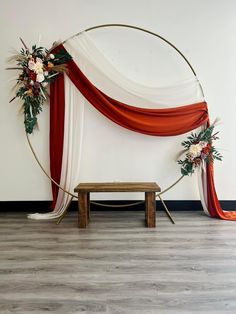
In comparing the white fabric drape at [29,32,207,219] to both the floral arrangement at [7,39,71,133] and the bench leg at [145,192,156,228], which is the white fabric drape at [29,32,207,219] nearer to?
the floral arrangement at [7,39,71,133]

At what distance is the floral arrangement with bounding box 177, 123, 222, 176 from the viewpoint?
3334 mm

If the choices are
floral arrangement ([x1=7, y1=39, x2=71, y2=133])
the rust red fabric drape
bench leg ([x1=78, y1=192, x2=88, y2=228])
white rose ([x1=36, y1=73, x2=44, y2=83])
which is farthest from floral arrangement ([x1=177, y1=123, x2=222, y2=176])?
white rose ([x1=36, y1=73, x2=44, y2=83])

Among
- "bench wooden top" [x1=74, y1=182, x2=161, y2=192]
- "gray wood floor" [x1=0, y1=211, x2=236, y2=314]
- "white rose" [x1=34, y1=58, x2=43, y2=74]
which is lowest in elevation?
"gray wood floor" [x1=0, y1=211, x2=236, y2=314]

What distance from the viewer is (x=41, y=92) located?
3428 millimetres

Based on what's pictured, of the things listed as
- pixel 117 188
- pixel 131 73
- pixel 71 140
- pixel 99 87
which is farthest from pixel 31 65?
pixel 117 188

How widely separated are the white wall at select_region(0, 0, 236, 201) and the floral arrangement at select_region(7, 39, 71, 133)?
0.21 metres

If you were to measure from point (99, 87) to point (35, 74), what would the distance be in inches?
30.9

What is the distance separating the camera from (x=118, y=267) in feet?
7.23

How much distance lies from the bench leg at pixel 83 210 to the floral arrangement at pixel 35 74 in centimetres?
112

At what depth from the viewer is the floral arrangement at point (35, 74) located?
3.31 meters

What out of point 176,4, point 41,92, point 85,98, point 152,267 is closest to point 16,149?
point 41,92

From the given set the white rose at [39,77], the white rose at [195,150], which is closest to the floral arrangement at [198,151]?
the white rose at [195,150]

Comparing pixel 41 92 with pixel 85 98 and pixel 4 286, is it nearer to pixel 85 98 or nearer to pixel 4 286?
pixel 85 98

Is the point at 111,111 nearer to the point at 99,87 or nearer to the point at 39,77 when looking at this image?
the point at 99,87
